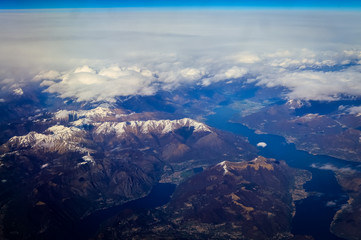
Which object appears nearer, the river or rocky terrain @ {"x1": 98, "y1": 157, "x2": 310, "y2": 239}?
rocky terrain @ {"x1": 98, "y1": 157, "x2": 310, "y2": 239}

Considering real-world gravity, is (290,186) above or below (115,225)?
below

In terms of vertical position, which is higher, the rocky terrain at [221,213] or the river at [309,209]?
the rocky terrain at [221,213]

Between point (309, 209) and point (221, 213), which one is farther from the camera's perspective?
point (309, 209)

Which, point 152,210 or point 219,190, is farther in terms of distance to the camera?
point 219,190

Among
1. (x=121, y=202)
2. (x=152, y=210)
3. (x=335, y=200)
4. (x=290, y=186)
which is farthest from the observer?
(x=290, y=186)

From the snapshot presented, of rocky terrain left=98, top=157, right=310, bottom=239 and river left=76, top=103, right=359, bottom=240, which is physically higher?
rocky terrain left=98, top=157, right=310, bottom=239

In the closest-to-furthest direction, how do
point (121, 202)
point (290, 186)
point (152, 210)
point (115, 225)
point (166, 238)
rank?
1. point (166, 238)
2. point (115, 225)
3. point (152, 210)
4. point (121, 202)
5. point (290, 186)

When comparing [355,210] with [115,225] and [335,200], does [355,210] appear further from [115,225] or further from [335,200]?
[115,225]

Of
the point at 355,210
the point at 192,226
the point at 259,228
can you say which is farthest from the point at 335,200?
the point at 192,226

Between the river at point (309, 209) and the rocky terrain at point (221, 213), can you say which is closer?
the rocky terrain at point (221, 213)

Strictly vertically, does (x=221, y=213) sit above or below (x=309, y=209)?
above
